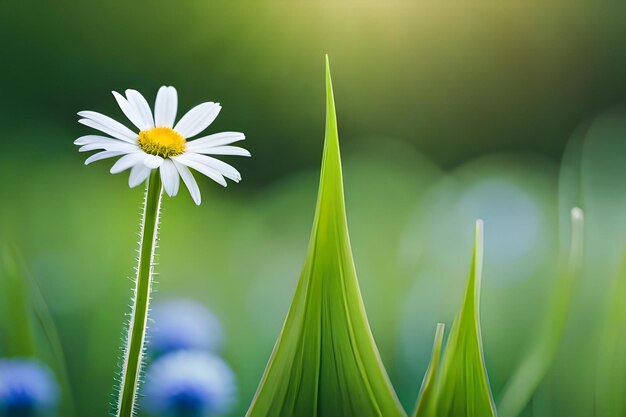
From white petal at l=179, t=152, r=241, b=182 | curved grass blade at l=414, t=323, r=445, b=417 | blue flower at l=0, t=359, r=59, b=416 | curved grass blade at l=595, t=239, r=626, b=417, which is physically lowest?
blue flower at l=0, t=359, r=59, b=416

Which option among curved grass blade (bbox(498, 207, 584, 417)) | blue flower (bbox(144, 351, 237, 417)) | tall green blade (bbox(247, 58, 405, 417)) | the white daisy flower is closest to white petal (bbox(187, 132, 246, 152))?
the white daisy flower

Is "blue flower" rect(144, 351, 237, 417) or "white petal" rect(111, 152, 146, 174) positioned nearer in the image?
"white petal" rect(111, 152, 146, 174)

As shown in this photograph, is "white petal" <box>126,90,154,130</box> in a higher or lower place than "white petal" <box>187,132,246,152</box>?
higher

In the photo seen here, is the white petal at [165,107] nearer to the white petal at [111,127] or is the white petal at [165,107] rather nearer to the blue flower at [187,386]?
the white petal at [111,127]

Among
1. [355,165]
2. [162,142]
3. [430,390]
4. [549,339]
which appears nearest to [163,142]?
[162,142]

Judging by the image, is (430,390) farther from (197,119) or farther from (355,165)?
(197,119)

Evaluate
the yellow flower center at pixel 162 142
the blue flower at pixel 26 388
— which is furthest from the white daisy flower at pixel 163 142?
the blue flower at pixel 26 388

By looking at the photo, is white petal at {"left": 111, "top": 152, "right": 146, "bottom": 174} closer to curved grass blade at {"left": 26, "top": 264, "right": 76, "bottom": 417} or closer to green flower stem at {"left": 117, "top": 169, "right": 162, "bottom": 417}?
green flower stem at {"left": 117, "top": 169, "right": 162, "bottom": 417}
